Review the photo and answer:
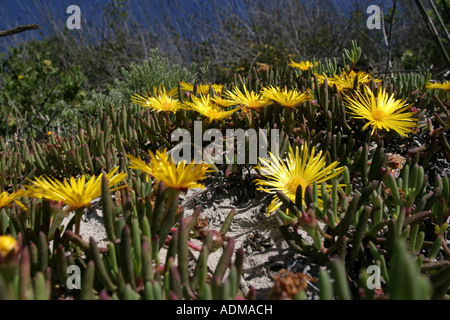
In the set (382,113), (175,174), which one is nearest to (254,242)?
(175,174)

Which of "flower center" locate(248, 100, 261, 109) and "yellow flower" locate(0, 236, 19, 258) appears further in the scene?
"flower center" locate(248, 100, 261, 109)

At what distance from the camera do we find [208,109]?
1613mm

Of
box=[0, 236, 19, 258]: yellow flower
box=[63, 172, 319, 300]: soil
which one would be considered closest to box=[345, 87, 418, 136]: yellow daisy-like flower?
box=[63, 172, 319, 300]: soil

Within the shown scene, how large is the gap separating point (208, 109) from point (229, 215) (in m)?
0.68

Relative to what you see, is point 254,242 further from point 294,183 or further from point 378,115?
point 378,115

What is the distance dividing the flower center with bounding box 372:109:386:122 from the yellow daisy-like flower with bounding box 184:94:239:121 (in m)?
0.57

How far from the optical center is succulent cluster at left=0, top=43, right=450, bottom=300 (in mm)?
744

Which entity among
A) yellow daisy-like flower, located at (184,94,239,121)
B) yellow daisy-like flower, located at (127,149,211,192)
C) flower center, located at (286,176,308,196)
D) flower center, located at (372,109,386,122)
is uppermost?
yellow daisy-like flower, located at (184,94,239,121)

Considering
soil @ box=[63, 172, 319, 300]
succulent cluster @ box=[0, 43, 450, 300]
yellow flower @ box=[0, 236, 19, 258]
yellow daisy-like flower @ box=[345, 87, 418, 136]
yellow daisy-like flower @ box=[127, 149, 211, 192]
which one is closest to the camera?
yellow flower @ box=[0, 236, 19, 258]

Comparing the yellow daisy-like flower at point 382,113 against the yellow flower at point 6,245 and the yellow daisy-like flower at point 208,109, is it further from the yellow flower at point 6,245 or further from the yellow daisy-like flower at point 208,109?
the yellow flower at point 6,245

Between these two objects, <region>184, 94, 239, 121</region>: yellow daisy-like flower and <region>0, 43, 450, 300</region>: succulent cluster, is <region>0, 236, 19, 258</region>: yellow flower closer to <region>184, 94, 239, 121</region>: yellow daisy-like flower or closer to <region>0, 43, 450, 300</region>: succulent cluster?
<region>0, 43, 450, 300</region>: succulent cluster

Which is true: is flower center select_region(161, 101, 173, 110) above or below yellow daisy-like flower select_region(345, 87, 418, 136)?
above

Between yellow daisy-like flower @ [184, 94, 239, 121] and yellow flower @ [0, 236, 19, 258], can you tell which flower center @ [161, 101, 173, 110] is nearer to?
yellow daisy-like flower @ [184, 94, 239, 121]

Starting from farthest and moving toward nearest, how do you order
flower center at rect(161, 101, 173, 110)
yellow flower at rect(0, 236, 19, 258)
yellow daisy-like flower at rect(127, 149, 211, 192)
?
flower center at rect(161, 101, 173, 110) < yellow daisy-like flower at rect(127, 149, 211, 192) < yellow flower at rect(0, 236, 19, 258)
